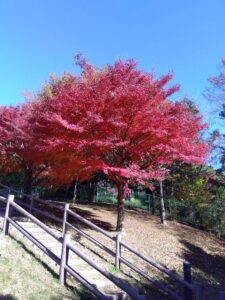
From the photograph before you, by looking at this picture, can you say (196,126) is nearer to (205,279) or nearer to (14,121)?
(205,279)

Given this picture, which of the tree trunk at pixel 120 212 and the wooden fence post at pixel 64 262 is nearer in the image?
the wooden fence post at pixel 64 262

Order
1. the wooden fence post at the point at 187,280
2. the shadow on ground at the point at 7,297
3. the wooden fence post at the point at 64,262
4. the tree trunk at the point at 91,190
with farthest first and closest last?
the tree trunk at the point at 91,190, the wooden fence post at the point at 187,280, the wooden fence post at the point at 64,262, the shadow on ground at the point at 7,297

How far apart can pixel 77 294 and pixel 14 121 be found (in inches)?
422

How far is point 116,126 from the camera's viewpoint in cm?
1145

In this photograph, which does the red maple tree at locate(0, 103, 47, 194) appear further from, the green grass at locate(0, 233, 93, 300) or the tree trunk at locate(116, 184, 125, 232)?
the green grass at locate(0, 233, 93, 300)

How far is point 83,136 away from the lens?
37.1 ft

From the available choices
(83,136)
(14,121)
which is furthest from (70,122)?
(14,121)

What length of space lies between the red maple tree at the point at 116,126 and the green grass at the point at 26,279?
4.11m

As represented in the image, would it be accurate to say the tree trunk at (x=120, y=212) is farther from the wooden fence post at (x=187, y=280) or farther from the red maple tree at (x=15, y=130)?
the wooden fence post at (x=187, y=280)

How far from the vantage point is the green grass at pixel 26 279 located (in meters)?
6.14

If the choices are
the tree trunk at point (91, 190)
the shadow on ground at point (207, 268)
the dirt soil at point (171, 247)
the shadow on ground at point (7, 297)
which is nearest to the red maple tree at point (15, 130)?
the dirt soil at point (171, 247)

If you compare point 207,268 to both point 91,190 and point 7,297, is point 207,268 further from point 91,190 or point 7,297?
point 91,190

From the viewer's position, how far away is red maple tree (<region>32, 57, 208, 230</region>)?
1108 centimetres

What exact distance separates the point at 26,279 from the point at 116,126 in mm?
6162
